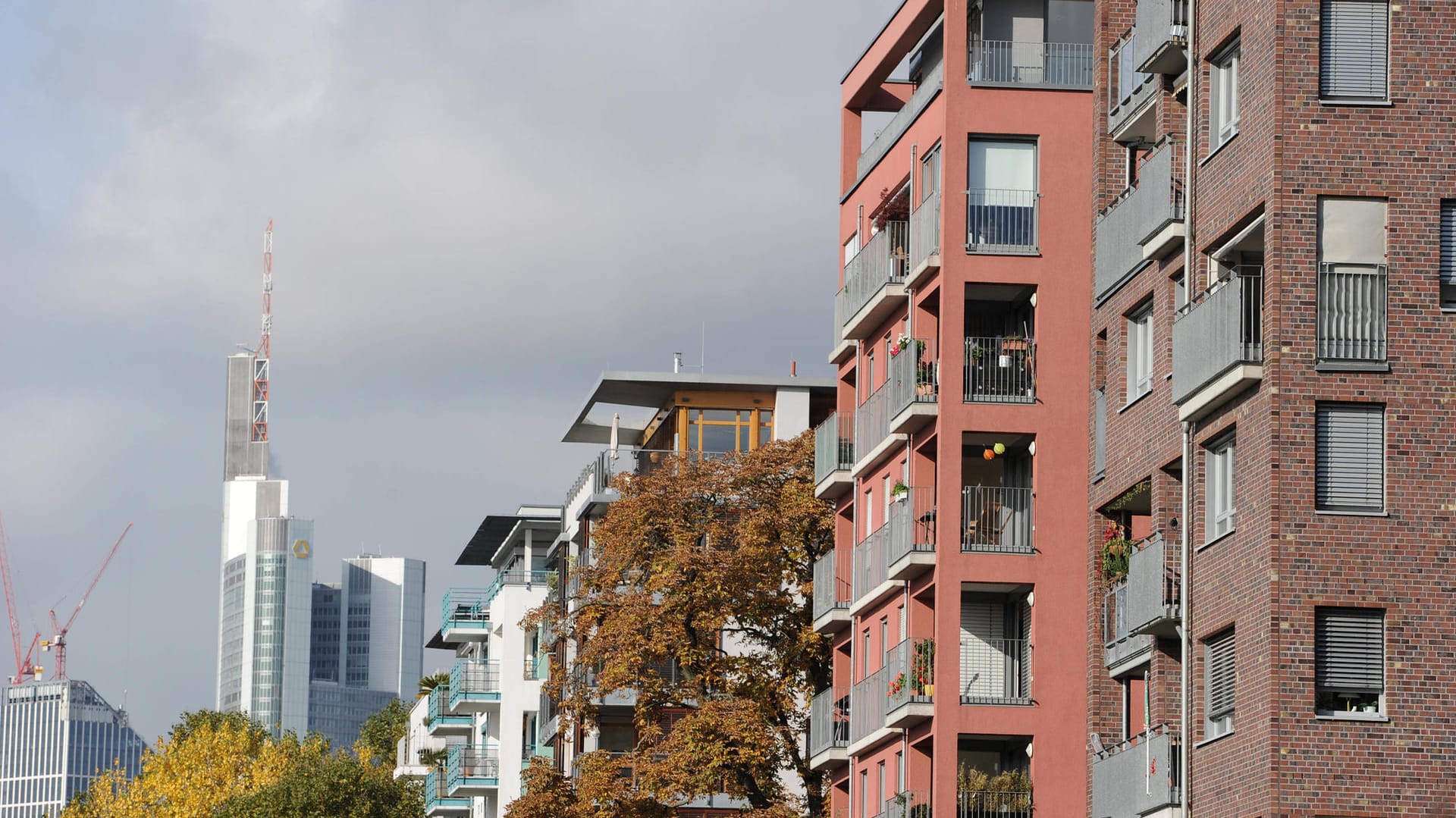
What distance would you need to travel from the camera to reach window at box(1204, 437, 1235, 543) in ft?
123

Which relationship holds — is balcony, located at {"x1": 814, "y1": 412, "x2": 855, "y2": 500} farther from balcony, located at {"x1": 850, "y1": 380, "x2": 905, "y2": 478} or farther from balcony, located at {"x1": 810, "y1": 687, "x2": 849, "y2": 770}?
balcony, located at {"x1": 810, "y1": 687, "x2": 849, "y2": 770}

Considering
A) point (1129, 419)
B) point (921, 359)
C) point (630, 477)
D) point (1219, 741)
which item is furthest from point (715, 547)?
point (1219, 741)

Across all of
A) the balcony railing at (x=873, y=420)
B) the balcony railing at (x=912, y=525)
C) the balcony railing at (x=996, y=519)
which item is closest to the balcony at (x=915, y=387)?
the balcony railing at (x=873, y=420)

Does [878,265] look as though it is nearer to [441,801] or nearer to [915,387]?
[915,387]

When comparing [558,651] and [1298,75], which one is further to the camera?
[558,651]

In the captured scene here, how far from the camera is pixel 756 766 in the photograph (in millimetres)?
61938

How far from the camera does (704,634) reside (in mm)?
65688

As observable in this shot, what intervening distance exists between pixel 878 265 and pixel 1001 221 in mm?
5317

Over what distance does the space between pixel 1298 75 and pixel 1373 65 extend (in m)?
1.05

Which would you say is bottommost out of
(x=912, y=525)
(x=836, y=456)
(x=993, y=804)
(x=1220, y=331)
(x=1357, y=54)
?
(x=993, y=804)

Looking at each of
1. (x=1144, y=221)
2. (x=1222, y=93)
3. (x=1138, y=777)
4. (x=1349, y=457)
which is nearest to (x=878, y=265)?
(x=1144, y=221)

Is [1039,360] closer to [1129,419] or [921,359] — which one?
[921,359]

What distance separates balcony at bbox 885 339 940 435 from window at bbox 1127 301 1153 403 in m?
6.67

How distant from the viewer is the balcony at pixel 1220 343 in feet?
Result: 120
